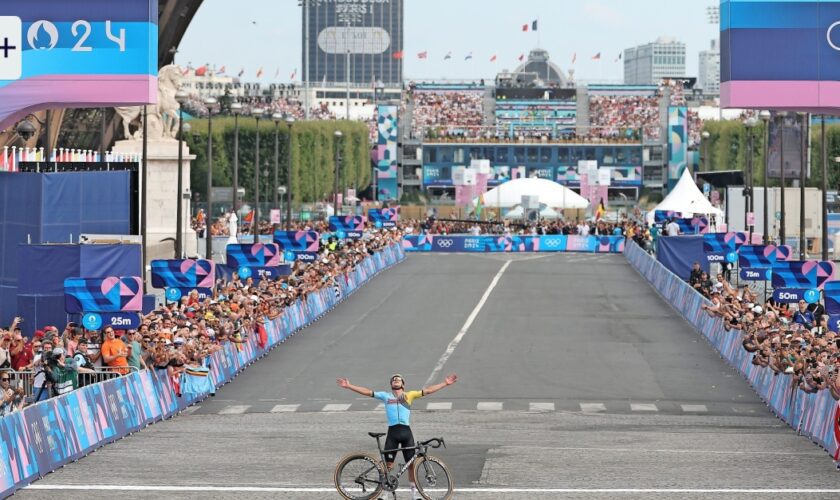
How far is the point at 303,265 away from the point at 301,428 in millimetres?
26276

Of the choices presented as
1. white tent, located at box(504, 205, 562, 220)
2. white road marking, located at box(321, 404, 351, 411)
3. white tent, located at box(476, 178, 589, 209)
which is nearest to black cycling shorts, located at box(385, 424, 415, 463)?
white road marking, located at box(321, 404, 351, 411)

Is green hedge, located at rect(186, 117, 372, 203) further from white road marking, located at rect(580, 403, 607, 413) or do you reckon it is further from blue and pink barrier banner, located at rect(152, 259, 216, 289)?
white road marking, located at rect(580, 403, 607, 413)

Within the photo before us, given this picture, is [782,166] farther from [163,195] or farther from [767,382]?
[767,382]

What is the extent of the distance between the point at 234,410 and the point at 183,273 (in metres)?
10.3

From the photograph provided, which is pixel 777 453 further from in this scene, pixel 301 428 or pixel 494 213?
pixel 494 213

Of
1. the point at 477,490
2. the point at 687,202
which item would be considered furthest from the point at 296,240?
the point at 477,490

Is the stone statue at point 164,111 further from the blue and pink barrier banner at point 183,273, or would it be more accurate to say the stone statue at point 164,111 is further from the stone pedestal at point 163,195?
the blue and pink barrier banner at point 183,273

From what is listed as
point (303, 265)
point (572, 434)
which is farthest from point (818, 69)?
point (303, 265)

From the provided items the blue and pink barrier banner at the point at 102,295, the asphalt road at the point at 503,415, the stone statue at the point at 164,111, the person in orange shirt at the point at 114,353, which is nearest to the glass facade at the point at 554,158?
the stone statue at the point at 164,111

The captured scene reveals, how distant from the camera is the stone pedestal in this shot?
62938mm

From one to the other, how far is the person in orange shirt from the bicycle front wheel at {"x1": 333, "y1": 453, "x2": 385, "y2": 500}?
33.0 ft

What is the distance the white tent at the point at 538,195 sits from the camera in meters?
91.5

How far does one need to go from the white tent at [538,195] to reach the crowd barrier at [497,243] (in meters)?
3.77

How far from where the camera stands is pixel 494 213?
4938 inches
